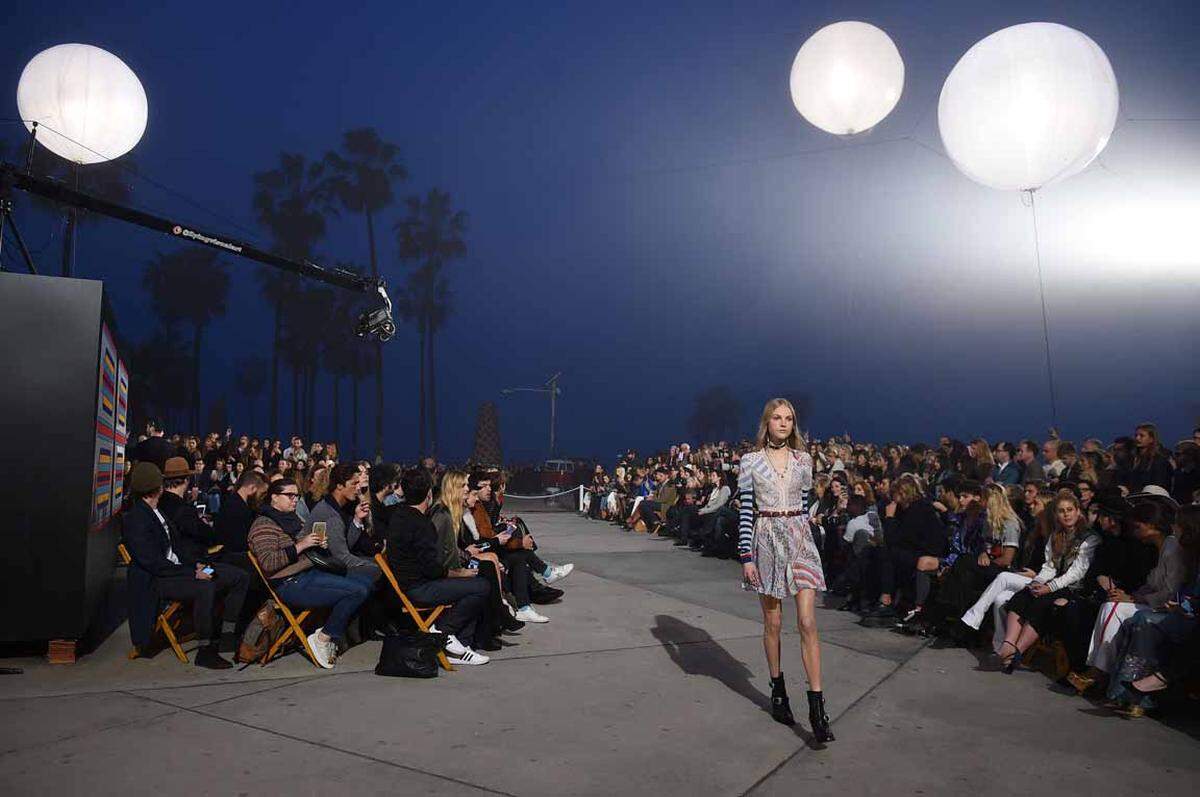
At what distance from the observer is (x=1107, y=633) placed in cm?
545

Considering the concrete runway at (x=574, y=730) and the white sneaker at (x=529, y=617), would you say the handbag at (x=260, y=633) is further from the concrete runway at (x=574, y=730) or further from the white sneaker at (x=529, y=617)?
the white sneaker at (x=529, y=617)

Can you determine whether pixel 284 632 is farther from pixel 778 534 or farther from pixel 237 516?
pixel 778 534

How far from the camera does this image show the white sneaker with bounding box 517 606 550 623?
7973 millimetres

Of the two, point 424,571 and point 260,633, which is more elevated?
point 424,571

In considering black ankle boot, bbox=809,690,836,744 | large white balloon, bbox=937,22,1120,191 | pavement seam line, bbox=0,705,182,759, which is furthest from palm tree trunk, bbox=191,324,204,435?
black ankle boot, bbox=809,690,836,744

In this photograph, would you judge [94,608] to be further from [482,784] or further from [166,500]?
[482,784]

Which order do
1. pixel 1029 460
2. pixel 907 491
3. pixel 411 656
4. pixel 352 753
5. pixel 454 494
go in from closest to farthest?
pixel 352 753 < pixel 411 656 < pixel 454 494 < pixel 907 491 < pixel 1029 460

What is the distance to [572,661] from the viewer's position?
6.40m

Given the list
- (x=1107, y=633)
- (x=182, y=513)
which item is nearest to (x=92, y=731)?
(x=182, y=513)

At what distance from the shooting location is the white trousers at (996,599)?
6.77 metres

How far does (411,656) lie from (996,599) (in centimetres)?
481

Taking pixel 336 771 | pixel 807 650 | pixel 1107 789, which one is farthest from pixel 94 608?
pixel 1107 789

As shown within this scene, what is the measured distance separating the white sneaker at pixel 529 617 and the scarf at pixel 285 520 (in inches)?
92.2

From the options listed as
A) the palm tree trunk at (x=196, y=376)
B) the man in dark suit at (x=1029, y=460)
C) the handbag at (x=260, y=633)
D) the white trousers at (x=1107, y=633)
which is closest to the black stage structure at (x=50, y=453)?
the handbag at (x=260, y=633)
